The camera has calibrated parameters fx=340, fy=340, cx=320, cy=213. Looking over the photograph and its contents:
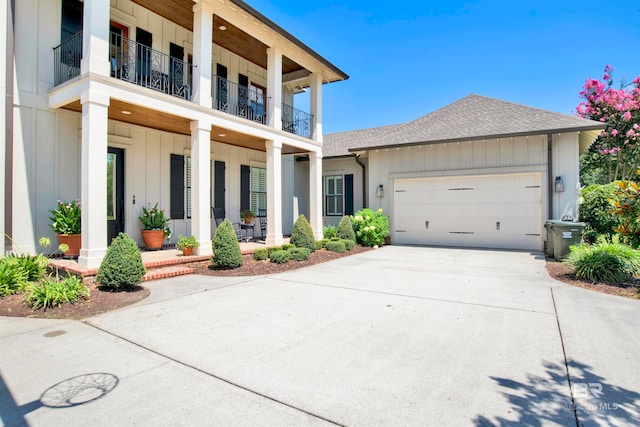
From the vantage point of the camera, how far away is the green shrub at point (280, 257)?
8.14 metres

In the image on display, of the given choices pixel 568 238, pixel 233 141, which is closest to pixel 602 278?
pixel 568 238

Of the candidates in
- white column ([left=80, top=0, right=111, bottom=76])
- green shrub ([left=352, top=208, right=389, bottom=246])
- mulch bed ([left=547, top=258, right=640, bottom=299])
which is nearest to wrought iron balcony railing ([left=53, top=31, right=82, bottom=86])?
white column ([left=80, top=0, right=111, bottom=76])

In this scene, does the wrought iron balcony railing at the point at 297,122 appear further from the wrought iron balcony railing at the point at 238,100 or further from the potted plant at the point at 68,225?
the potted plant at the point at 68,225

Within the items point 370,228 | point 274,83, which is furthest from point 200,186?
point 370,228

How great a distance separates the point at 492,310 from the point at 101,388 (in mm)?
4504

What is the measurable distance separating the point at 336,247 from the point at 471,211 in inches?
193

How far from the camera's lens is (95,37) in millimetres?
6184

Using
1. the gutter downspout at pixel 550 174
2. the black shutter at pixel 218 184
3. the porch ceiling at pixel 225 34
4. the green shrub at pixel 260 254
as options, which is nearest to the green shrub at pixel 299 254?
the green shrub at pixel 260 254

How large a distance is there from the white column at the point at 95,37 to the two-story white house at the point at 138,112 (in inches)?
0.8

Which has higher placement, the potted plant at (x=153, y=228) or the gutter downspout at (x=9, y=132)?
the gutter downspout at (x=9, y=132)

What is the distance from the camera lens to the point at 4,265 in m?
5.43

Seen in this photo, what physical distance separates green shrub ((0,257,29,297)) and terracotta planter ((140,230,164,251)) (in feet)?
10.1

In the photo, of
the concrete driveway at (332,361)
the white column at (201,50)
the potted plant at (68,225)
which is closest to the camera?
the concrete driveway at (332,361)

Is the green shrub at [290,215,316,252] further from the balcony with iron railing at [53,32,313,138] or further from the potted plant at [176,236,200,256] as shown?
the balcony with iron railing at [53,32,313,138]
